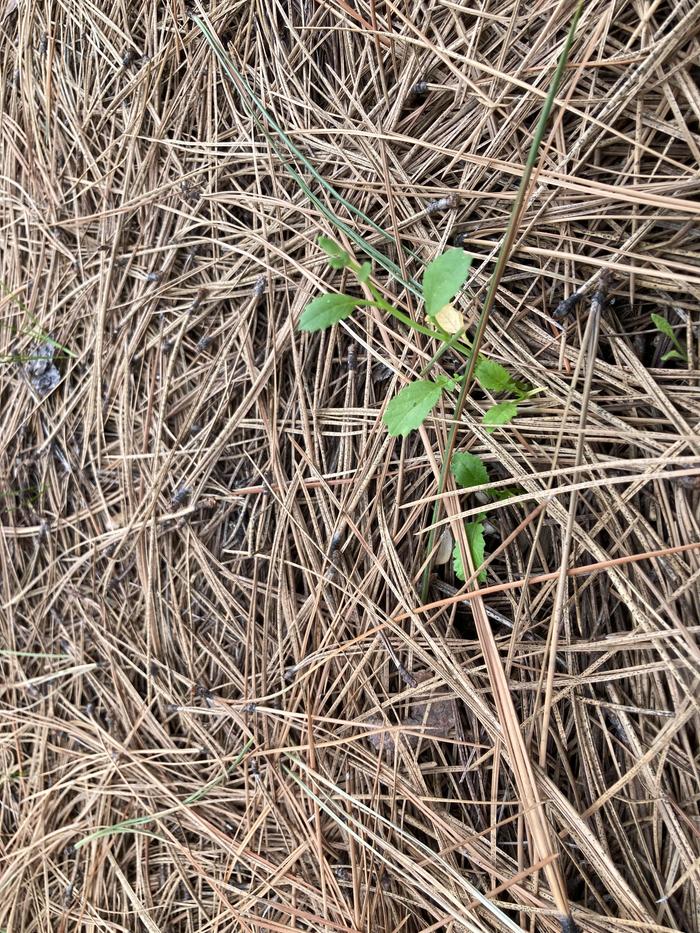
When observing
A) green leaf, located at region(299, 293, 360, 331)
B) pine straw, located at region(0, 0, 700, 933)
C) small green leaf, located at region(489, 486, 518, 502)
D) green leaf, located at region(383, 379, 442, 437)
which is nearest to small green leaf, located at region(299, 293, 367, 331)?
green leaf, located at region(299, 293, 360, 331)

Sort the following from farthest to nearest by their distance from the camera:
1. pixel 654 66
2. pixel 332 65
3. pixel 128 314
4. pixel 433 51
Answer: pixel 128 314 → pixel 332 65 → pixel 433 51 → pixel 654 66

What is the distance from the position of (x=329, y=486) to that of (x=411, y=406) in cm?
36

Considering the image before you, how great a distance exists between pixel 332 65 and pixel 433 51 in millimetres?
233

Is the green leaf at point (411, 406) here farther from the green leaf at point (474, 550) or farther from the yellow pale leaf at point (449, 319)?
the green leaf at point (474, 550)

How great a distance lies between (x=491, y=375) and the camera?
→ 3.30ft

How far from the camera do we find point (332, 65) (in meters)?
1.24

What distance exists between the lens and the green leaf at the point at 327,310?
885 millimetres

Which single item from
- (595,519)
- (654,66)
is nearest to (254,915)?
(595,519)

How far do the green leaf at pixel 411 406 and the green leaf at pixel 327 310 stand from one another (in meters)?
0.16

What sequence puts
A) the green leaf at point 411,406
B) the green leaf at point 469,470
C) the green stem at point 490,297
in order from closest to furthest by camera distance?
1. the green stem at point 490,297
2. the green leaf at point 411,406
3. the green leaf at point 469,470

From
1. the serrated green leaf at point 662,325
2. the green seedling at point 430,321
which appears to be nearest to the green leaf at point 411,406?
the green seedling at point 430,321

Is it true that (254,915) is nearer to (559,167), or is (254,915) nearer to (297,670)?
(297,670)

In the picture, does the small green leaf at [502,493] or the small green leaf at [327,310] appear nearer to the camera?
the small green leaf at [327,310]

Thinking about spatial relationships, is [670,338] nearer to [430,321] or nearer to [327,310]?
[430,321]
